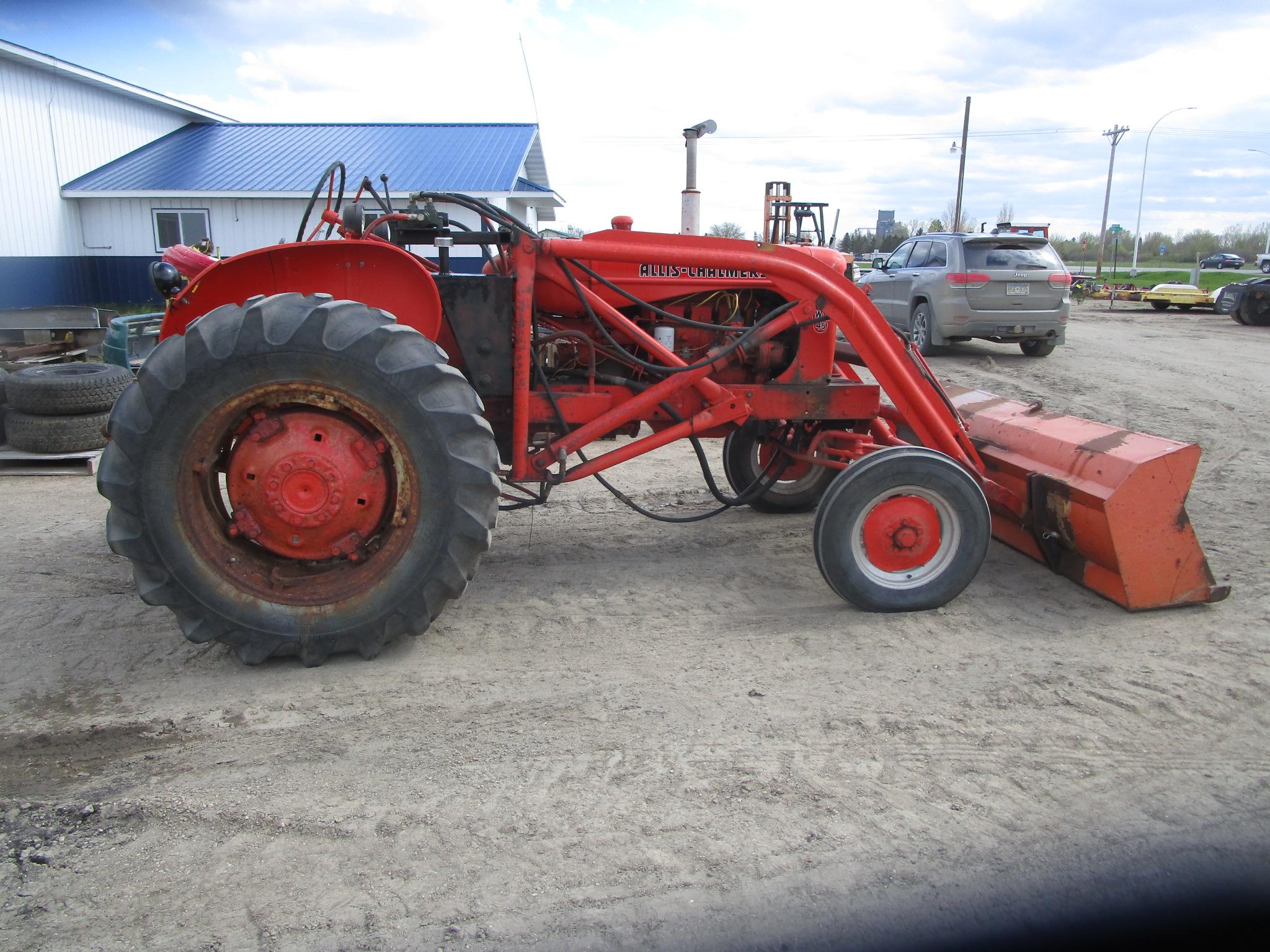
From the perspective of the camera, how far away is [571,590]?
182 inches

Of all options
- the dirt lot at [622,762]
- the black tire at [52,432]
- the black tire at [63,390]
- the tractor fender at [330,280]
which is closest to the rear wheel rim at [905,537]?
the dirt lot at [622,762]

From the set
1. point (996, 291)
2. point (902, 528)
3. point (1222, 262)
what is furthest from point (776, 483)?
point (1222, 262)

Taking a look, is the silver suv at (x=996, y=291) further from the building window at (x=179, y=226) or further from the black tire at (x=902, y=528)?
the building window at (x=179, y=226)

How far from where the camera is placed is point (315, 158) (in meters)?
21.0

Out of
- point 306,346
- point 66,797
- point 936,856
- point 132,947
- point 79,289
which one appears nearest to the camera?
point 132,947

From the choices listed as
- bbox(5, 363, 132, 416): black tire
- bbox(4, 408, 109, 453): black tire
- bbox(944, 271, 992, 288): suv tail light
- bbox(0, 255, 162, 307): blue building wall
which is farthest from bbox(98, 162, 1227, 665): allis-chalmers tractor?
bbox(0, 255, 162, 307): blue building wall

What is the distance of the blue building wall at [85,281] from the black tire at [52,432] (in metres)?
12.7

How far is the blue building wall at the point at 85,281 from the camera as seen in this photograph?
1792cm

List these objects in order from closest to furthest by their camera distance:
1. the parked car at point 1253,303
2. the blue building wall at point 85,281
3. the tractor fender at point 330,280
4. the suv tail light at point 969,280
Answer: the tractor fender at point 330,280
the suv tail light at point 969,280
the blue building wall at point 85,281
the parked car at point 1253,303

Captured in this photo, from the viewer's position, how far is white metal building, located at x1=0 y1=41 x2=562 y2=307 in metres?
17.4

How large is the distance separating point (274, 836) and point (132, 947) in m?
0.47

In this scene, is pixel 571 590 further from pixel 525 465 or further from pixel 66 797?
Result: pixel 66 797

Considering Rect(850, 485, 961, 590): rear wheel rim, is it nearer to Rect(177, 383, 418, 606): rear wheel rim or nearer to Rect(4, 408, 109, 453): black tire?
Rect(177, 383, 418, 606): rear wheel rim

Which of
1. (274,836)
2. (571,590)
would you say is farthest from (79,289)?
(274,836)
